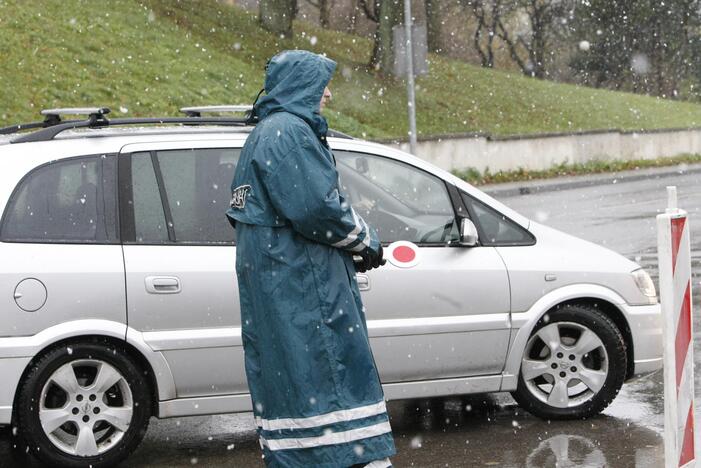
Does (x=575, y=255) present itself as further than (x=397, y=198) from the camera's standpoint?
Yes

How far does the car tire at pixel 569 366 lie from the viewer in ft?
23.3

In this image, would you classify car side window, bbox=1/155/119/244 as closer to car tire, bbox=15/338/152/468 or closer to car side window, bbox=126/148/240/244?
car side window, bbox=126/148/240/244

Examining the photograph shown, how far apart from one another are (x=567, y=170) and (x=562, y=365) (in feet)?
82.2

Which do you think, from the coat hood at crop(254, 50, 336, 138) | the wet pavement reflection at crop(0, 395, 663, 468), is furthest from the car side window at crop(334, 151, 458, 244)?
the coat hood at crop(254, 50, 336, 138)

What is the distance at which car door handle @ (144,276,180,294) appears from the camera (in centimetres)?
639

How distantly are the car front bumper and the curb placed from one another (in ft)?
57.8

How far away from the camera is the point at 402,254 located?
6.76 m

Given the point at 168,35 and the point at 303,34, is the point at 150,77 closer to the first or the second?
the point at 168,35

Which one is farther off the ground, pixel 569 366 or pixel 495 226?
pixel 495 226

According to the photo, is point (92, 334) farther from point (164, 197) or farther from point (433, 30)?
point (433, 30)

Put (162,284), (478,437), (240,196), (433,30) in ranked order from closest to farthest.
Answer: (240,196) → (162,284) → (478,437) → (433,30)

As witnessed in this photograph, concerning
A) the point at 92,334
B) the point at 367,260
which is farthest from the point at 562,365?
the point at 367,260

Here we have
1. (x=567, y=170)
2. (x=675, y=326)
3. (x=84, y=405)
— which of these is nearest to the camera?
(x=675, y=326)

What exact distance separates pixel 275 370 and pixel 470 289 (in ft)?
8.34
